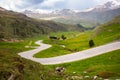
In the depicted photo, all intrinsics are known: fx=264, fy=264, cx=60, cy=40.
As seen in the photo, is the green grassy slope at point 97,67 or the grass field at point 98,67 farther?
the grass field at point 98,67

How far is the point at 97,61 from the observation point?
204 feet

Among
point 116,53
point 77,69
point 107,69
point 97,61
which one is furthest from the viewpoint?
point 116,53

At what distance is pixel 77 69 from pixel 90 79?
41.9 feet

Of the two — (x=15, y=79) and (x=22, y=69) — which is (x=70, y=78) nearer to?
(x=22, y=69)

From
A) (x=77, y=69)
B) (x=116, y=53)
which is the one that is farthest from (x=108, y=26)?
(x=77, y=69)

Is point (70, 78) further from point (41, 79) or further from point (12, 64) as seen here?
point (12, 64)

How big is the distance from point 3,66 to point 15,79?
273cm

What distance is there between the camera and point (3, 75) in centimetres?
3266

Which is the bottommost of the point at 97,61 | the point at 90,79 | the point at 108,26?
the point at 90,79

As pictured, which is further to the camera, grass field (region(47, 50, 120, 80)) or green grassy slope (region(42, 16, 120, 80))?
grass field (region(47, 50, 120, 80))

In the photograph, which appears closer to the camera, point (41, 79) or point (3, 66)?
point (3, 66)

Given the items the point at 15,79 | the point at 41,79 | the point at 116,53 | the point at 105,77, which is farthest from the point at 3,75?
the point at 116,53

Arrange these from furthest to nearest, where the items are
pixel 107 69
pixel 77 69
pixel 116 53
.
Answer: pixel 116 53 → pixel 77 69 → pixel 107 69

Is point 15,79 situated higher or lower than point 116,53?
lower
